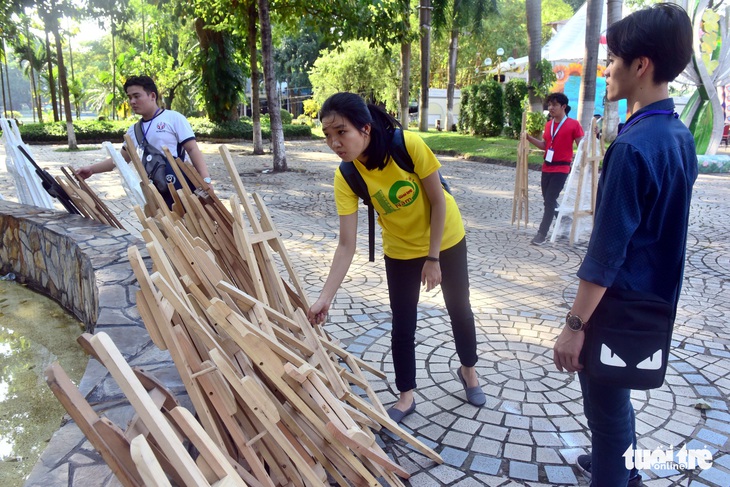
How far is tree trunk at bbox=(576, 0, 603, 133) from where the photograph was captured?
1188cm

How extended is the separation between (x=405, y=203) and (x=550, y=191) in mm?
4342

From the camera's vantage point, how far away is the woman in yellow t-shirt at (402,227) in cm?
227

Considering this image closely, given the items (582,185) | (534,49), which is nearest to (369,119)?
(582,185)

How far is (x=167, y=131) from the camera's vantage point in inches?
156

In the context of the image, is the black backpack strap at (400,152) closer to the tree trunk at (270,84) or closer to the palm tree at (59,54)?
the tree trunk at (270,84)

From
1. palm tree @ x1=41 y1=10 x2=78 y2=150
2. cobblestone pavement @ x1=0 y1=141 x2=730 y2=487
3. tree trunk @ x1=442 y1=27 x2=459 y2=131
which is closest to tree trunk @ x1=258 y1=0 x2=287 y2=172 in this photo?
palm tree @ x1=41 y1=10 x2=78 y2=150

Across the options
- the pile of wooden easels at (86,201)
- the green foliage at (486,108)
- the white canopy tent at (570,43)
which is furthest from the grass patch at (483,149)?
the pile of wooden easels at (86,201)

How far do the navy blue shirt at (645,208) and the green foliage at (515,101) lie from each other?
1886 cm

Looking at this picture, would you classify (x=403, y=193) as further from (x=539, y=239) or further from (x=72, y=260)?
(x=539, y=239)

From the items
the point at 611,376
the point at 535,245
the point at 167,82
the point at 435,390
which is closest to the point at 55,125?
the point at 167,82

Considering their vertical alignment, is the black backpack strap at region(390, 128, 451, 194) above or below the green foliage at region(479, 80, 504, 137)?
below

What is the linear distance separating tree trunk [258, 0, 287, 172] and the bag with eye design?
10584 millimetres

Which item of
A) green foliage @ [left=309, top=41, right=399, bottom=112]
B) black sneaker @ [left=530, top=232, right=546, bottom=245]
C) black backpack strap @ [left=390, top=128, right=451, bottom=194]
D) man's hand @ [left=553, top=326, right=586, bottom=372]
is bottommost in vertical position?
black sneaker @ [left=530, top=232, right=546, bottom=245]

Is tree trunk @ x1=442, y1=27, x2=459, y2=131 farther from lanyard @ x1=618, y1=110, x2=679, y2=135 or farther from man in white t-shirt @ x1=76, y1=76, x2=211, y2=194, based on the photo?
lanyard @ x1=618, y1=110, x2=679, y2=135
